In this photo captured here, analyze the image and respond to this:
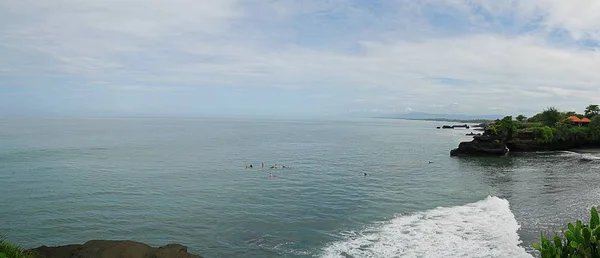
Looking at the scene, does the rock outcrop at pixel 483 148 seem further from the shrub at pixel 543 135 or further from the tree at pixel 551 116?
the tree at pixel 551 116

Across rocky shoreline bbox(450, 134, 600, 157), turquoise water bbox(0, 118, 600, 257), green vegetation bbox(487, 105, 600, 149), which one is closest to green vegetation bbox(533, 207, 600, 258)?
turquoise water bbox(0, 118, 600, 257)

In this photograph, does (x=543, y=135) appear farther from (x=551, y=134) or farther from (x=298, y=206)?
(x=298, y=206)

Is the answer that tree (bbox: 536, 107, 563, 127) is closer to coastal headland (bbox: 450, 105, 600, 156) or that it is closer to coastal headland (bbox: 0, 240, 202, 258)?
coastal headland (bbox: 450, 105, 600, 156)

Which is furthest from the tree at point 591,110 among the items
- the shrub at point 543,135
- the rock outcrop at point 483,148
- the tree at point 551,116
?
the rock outcrop at point 483,148

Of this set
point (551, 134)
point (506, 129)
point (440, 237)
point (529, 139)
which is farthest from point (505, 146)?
point (440, 237)

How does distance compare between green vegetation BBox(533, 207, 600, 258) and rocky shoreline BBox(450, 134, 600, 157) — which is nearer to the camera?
green vegetation BBox(533, 207, 600, 258)

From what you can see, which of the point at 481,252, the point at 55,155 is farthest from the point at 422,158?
the point at 55,155
